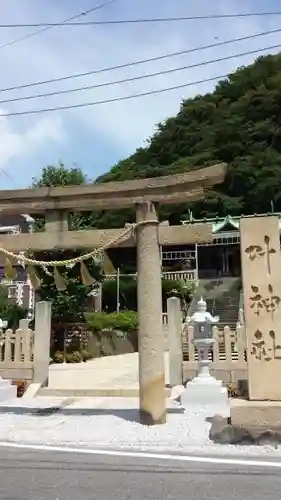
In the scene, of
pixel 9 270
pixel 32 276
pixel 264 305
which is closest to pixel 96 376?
pixel 32 276

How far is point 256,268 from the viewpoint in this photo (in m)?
8.00

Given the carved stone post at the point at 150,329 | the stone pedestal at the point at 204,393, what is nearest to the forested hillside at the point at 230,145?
the stone pedestal at the point at 204,393

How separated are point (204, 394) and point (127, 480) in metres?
5.24

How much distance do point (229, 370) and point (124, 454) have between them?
5.95 metres

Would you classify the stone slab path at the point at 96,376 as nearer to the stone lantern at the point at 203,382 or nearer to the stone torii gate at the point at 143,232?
the stone lantern at the point at 203,382

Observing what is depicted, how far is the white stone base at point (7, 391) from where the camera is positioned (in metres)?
11.5

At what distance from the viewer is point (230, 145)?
4312 cm


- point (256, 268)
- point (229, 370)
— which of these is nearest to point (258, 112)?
point (229, 370)

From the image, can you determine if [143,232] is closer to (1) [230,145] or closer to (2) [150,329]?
(2) [150,329]

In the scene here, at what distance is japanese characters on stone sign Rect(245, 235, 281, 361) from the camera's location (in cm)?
768

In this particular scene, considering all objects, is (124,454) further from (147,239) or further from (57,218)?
(57,218)

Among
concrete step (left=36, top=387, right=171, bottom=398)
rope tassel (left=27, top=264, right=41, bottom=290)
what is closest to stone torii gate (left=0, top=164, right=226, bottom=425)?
rope tassel (left=27, top=264, right=41, bottom=290)

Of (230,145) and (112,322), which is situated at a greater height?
(230,145)

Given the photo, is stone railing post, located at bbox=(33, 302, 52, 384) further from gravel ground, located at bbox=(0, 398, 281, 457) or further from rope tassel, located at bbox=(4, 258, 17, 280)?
rope tassel, located at bbox=(4, 258, 17, 280)
